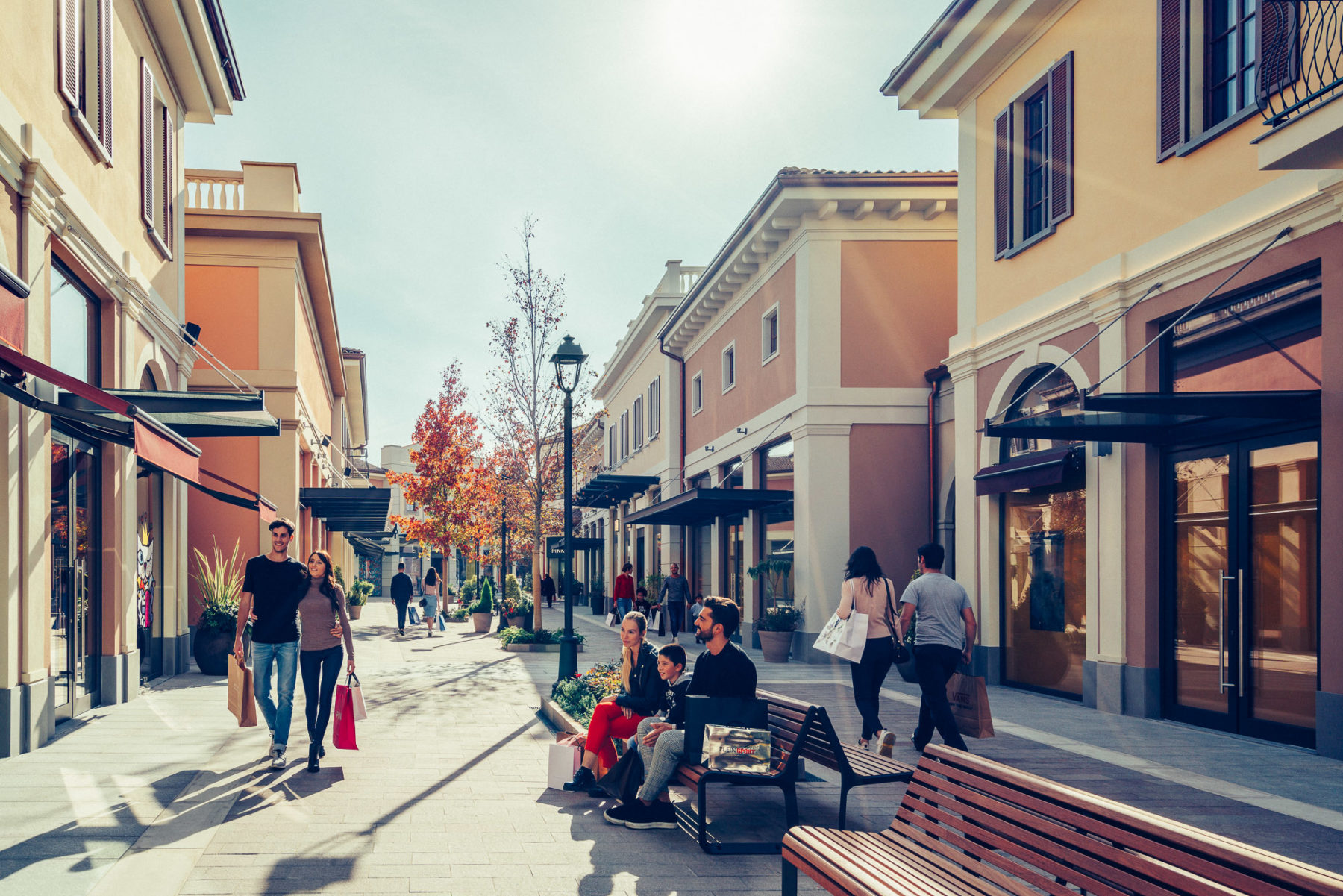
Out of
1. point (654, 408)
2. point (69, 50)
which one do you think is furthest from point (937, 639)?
point (654, 408)

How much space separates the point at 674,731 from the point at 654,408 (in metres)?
26.2

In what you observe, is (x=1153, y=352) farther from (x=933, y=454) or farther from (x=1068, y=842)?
(x=1068, y=842)

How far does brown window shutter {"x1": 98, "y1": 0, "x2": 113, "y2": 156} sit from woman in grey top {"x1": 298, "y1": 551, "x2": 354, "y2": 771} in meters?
5.45

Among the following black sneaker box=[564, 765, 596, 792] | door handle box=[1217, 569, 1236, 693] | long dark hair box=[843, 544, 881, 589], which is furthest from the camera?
door handle box=[1217, 569, 1236, 693]

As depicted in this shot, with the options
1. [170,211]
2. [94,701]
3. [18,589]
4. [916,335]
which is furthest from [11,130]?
[916,335]

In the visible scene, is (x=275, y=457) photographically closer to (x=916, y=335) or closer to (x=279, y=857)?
(x=916, y=335)

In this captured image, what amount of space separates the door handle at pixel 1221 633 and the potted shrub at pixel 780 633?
8.19 metres

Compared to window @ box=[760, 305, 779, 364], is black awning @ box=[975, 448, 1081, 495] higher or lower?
lower

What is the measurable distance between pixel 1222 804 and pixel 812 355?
11585 millimetres

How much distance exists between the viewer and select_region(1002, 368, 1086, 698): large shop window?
12172 millimetres

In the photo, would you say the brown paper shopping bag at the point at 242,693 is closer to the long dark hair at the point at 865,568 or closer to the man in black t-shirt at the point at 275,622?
the man in black t-shirt at the point at 275,622

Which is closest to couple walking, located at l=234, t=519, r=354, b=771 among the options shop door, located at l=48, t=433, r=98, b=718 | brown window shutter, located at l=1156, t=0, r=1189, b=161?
shop door, located at l=48, t=433, r=98, b=718

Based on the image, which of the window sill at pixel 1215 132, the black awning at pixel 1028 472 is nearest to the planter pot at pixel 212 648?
the black awning at pixel 1028 472

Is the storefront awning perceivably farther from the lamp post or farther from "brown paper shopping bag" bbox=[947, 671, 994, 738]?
the lamp post
